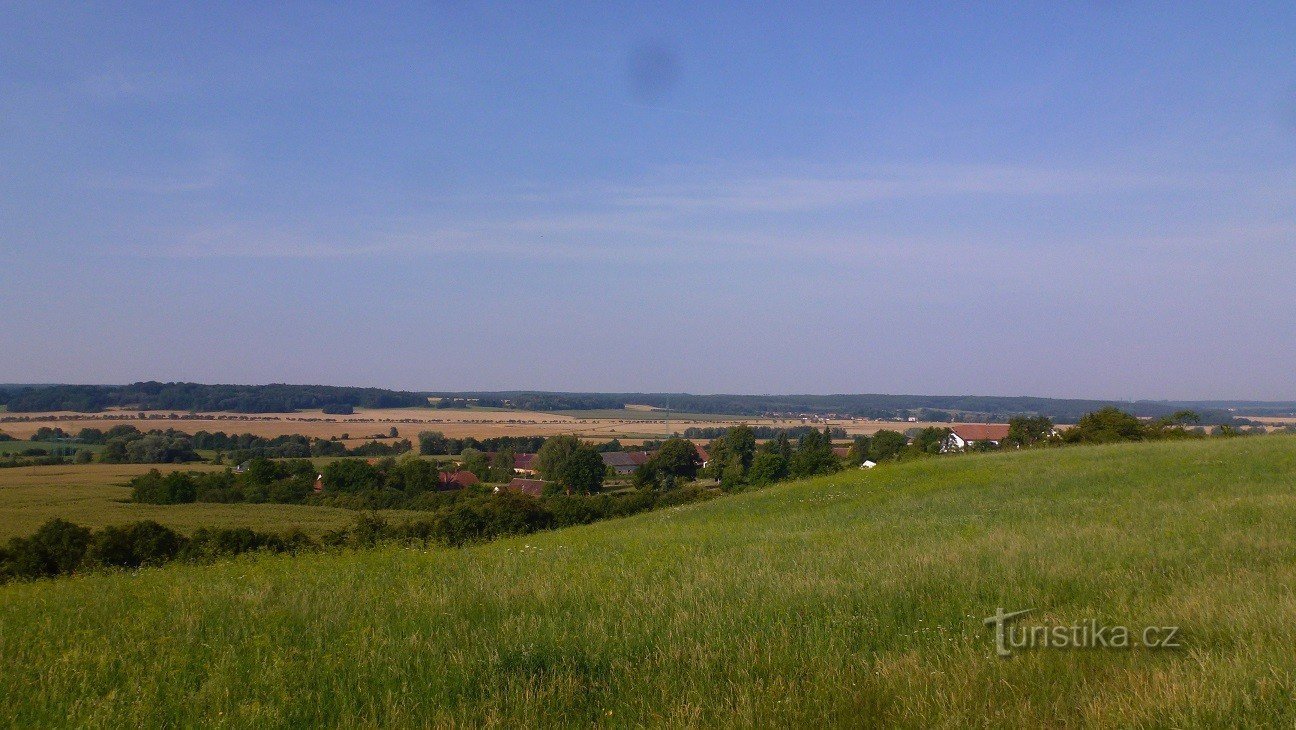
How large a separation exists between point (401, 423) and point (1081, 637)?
68180 millimetres

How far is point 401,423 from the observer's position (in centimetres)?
6988

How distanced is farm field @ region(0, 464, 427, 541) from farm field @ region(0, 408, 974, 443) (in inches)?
768

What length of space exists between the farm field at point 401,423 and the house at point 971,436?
1584cm

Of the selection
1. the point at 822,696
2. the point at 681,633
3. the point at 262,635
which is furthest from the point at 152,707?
the point at 822,696

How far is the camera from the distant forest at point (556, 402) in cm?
6219

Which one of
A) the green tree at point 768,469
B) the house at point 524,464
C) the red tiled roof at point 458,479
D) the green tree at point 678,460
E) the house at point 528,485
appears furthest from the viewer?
the green tree at point 678,460

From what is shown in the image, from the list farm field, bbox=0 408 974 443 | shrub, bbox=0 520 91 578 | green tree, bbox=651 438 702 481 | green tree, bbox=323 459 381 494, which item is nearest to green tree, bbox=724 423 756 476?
green tree, bbox=651 438 702 481

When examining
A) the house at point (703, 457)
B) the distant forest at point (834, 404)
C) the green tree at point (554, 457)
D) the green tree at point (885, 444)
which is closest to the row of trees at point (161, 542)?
the green tree at point (554, 457)

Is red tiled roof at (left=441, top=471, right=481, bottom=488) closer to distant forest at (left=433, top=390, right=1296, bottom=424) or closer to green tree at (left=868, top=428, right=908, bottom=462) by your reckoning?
green tree at (left=868, top=428, right=908, bottom=462)

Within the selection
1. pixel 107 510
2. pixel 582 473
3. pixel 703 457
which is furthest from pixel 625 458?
pixel 107 510

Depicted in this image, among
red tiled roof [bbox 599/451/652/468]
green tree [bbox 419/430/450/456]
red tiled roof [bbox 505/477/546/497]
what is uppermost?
green tree [bbox 419/430/450/456]

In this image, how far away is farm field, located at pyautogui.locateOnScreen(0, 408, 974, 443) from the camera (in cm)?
5541

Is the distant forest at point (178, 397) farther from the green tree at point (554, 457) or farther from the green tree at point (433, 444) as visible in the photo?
the green tree at point (554, 457)

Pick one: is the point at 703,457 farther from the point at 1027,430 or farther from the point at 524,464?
the point at 1027,430
